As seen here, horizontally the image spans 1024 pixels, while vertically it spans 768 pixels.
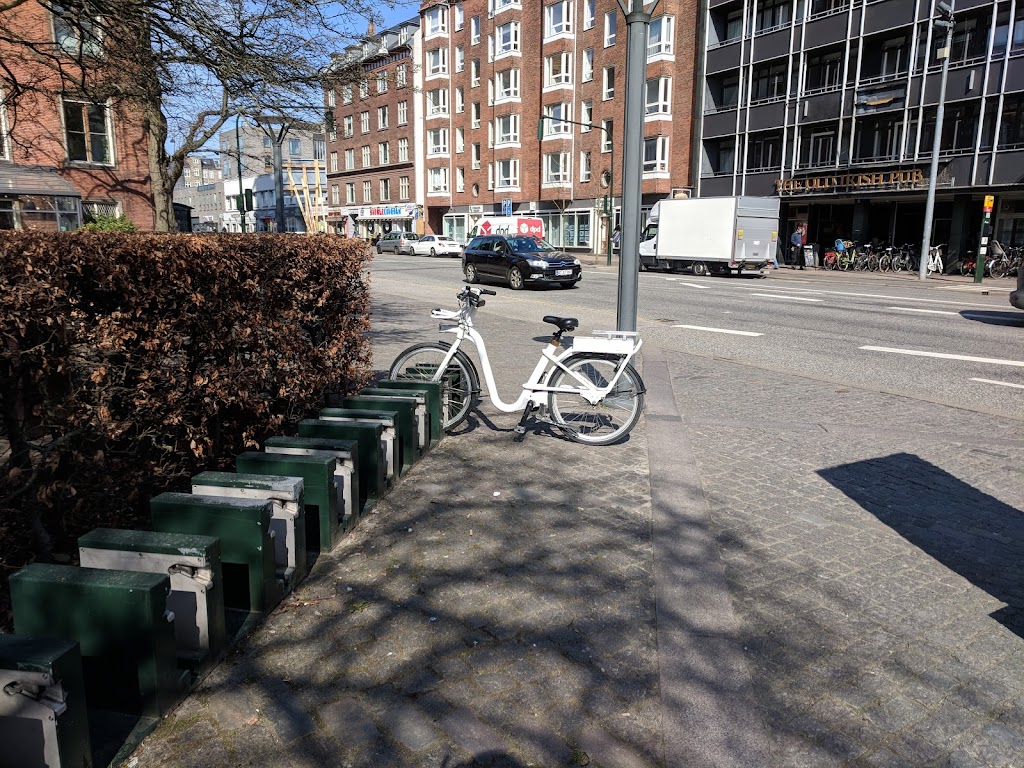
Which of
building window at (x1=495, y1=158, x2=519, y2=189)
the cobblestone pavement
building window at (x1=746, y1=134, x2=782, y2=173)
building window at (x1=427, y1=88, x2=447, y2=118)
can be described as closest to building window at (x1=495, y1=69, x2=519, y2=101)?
building window at (x1=495, y1=158, x2=519, y2=189)

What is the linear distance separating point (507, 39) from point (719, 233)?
29999 millimetres

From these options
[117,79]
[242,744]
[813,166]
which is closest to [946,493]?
[242,744]

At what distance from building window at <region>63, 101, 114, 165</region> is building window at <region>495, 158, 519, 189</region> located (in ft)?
98.6

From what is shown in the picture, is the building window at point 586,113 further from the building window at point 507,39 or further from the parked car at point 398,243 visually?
the parked car at point 398,243

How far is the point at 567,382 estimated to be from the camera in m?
5.93

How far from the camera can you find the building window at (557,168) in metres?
47.8

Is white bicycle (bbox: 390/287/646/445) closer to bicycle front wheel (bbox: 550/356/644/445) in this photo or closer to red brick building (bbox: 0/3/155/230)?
bicycle front wheel (bbox: 550/356/644/445)

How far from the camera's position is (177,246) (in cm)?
365

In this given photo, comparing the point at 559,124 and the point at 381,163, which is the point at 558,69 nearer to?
the point at 559,124

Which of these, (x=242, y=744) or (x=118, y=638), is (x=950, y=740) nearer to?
(x=242, y=744)

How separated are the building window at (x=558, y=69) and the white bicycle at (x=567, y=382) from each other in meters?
45.3

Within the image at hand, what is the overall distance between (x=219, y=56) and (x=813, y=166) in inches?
1332

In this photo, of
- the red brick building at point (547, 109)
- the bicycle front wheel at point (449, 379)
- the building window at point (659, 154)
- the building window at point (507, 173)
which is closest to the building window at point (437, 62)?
the red brick building at point (547, 109)

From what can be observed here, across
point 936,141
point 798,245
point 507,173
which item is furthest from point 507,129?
point 936,141
